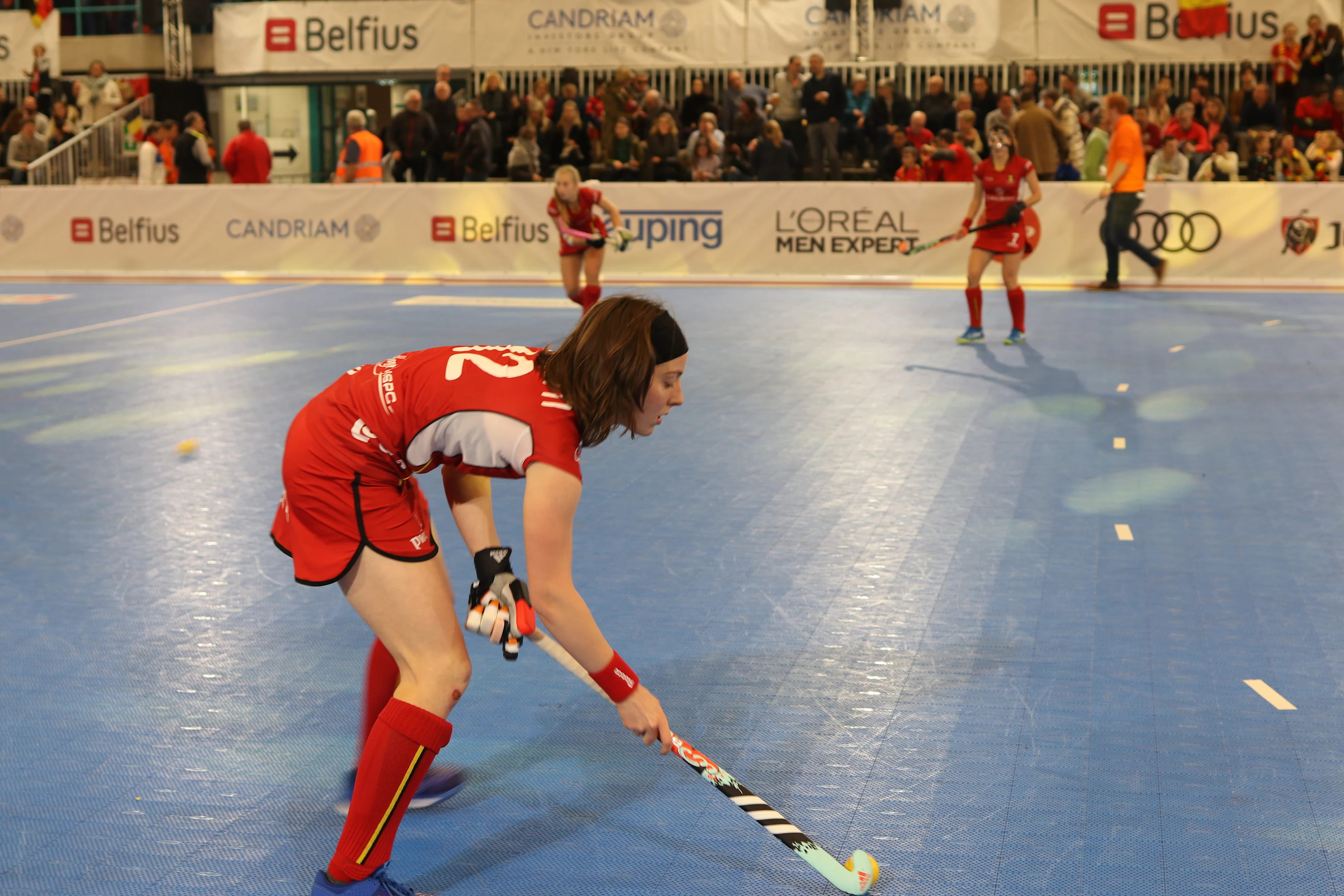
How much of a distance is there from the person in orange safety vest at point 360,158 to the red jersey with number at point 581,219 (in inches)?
265

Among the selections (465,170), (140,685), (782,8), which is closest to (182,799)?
(140,685)

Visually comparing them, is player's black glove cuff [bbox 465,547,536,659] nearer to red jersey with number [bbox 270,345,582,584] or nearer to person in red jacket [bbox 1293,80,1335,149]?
red jersey with number [bbox 270,345,582,584]

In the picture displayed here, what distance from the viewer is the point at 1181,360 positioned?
11195 mm

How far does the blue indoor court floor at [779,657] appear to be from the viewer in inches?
138

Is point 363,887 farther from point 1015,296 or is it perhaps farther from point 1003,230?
point 1003,230

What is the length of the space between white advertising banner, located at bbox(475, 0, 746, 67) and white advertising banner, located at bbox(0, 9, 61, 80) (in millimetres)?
8454

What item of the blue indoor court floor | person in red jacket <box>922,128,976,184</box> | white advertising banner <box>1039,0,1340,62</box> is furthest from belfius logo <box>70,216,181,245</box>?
white advertising banner <box>1039,0,1340,62</box>

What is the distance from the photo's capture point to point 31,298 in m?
16.8

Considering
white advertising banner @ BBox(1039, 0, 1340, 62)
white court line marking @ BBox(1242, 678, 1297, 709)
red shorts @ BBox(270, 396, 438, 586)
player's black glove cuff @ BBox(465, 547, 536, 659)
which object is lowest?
white court line marking @ BBox(1242, 678, 1297, 709)

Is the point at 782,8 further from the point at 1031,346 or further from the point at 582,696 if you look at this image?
the point at 582,696

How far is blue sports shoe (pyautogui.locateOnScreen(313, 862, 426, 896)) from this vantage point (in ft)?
9.96

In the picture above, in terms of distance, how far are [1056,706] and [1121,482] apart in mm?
3202

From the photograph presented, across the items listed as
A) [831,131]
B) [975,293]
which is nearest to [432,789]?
[975,293]

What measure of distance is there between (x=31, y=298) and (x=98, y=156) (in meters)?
7.54
